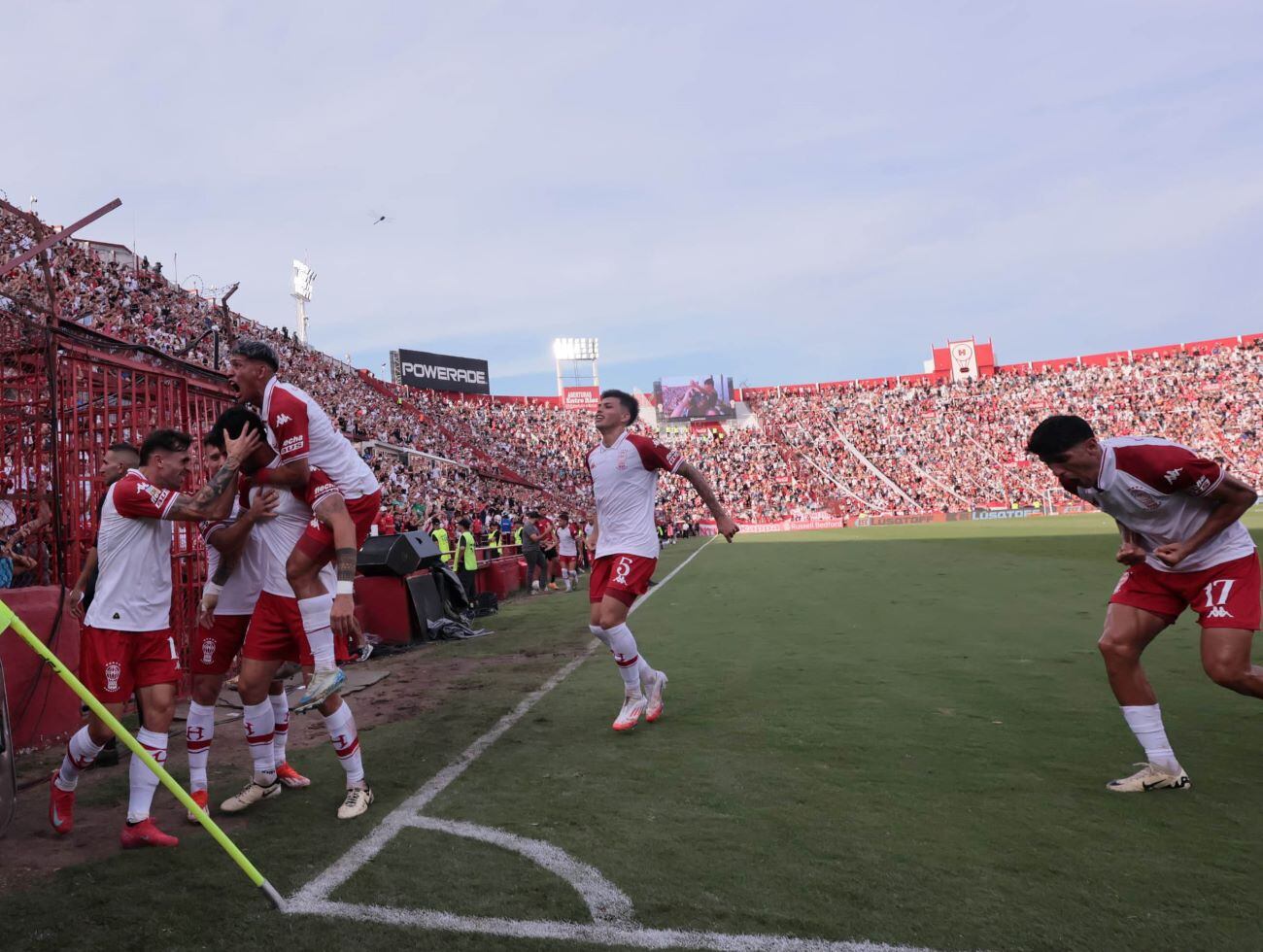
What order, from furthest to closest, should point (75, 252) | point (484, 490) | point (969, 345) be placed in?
point (969, 345), point (484, 490), point (75, 252)

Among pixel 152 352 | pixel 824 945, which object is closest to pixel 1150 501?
pixel 824 945

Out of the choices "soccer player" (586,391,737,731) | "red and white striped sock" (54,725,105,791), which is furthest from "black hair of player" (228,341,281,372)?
"soccer player" (586,391,737,731)

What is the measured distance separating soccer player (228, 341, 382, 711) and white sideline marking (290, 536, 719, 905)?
2.27ft

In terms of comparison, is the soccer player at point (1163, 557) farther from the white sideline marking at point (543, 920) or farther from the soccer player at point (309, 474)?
the soccer player at point (309, 474)

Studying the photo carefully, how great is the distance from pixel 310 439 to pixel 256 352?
524 mm

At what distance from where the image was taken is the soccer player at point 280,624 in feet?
13.5

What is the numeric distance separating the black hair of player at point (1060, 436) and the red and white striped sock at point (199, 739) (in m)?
4.34

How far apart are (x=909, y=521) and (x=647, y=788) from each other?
46174mm

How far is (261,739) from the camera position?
14.3 feet

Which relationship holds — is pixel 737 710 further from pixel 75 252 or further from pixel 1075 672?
pixel 75 252

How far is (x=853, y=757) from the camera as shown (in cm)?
467

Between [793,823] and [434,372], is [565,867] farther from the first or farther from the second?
[434,372]

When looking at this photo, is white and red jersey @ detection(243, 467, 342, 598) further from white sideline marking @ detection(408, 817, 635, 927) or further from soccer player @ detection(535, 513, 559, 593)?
soccer player @ detection(535, 513, 559, 593)

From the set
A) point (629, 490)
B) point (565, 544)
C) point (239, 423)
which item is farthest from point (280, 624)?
point (565, 544)
